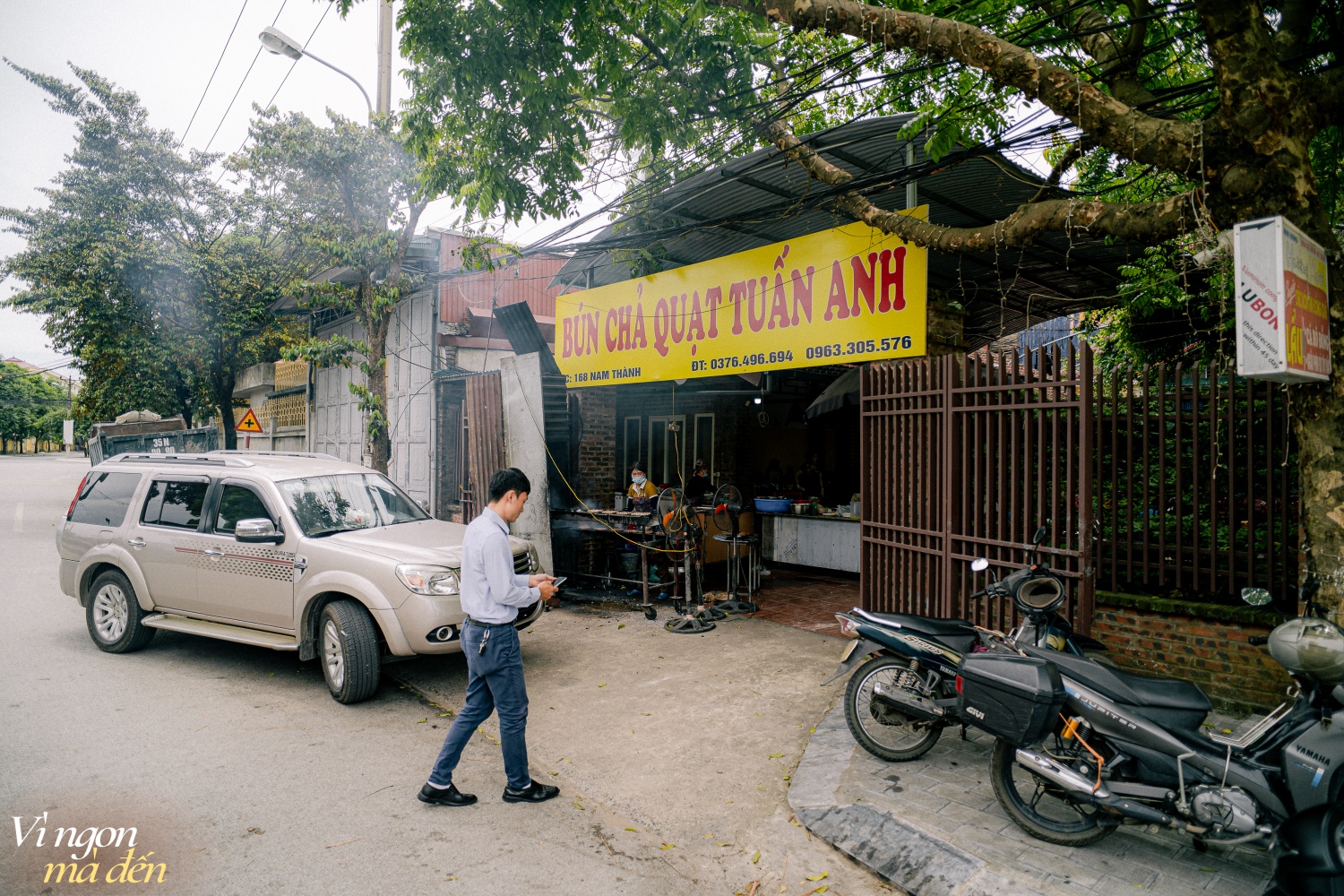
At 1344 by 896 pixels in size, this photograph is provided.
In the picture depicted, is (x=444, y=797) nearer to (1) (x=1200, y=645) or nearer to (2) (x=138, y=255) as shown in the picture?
(1) (x=1200, y=645)

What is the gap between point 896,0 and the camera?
6.00 meters

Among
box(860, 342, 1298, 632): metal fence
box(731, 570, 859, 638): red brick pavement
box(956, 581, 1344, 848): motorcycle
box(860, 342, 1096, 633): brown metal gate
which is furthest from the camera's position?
box(731, 570, 859, 638): red brick pavement

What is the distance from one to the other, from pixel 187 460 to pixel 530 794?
5.22 metres

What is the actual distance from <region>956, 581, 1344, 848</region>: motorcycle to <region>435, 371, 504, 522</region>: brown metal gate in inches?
302

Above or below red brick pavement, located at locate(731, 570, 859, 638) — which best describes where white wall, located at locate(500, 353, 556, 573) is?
above

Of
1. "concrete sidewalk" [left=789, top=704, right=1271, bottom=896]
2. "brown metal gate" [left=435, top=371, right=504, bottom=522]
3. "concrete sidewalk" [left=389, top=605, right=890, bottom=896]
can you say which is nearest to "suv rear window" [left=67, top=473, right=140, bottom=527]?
"concrete sidewalk" [left=389, top=605, right=890, bottom=896]

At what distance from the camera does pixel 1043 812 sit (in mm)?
3939

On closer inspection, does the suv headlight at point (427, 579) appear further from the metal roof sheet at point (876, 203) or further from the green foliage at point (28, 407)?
the green foliage at point (28, 407)

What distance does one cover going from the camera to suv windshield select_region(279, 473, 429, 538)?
20.9 ft

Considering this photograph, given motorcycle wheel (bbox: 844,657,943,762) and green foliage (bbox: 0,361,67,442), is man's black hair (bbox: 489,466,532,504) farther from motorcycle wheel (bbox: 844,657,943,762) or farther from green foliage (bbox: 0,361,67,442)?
green foliage (bbox: 0,361,67,442)

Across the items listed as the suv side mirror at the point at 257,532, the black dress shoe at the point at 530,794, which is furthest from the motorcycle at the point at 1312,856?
the suv side mirror at the point at 257,532

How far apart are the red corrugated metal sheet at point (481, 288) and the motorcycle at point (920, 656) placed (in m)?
9.95

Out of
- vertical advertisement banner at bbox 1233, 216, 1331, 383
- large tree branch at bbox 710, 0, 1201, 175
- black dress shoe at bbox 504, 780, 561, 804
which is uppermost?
large tree branch at bbox 710, 0, 1201, 175

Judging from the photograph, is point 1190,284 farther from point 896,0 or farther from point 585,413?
point 585,413
